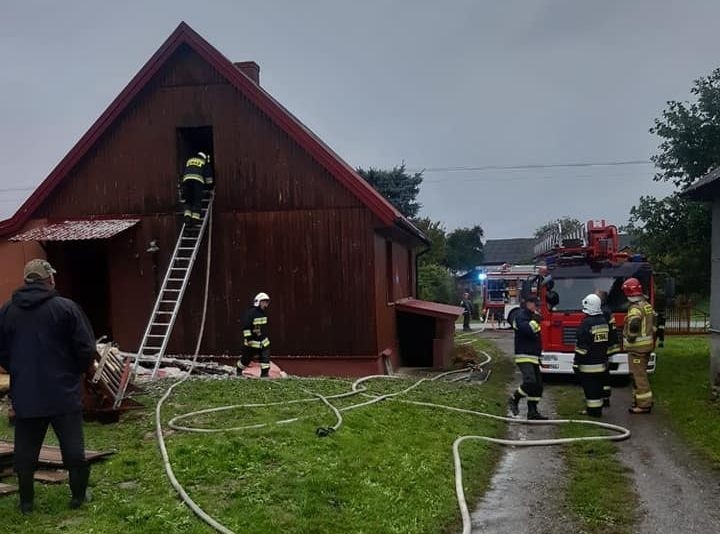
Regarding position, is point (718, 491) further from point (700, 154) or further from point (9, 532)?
point (700, 154)

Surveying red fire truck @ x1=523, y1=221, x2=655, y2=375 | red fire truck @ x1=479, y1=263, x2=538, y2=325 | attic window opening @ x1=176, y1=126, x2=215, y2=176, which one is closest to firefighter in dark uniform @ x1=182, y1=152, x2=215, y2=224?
attic window opening @ x1=176, y1=126, x2=215, y2=176

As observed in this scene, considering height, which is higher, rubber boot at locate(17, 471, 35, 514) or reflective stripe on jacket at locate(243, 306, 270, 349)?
reflective stripe on jacket at locate(243, 306, 270, 349)

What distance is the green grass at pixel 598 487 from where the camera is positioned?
5.57 metres

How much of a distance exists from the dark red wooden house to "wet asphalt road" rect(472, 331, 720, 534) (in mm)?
5597

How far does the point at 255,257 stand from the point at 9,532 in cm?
978

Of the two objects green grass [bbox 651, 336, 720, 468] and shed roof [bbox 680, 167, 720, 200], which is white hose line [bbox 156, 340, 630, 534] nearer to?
green grass [bbox 651, 336, 720, 468]

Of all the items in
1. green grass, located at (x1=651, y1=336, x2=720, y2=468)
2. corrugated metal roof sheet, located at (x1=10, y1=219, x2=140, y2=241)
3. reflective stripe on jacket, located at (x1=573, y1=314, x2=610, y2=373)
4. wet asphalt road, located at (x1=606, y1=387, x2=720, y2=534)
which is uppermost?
corrugated metal roof sheet, located at (x1=10, y1=219, x2=140, y2=241)

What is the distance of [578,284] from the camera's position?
13.8 metres

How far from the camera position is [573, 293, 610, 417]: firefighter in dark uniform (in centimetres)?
1004

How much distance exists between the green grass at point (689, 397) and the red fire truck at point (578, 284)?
0.79 meters

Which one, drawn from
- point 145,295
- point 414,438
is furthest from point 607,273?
point 145,295

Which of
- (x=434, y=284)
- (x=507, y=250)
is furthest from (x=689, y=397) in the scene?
(x=507, y=250)

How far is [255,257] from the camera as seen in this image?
14.3 metres

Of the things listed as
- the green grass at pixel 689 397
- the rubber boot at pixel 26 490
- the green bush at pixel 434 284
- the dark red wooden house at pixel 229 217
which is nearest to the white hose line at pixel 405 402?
the green grass at pixel 689 397
